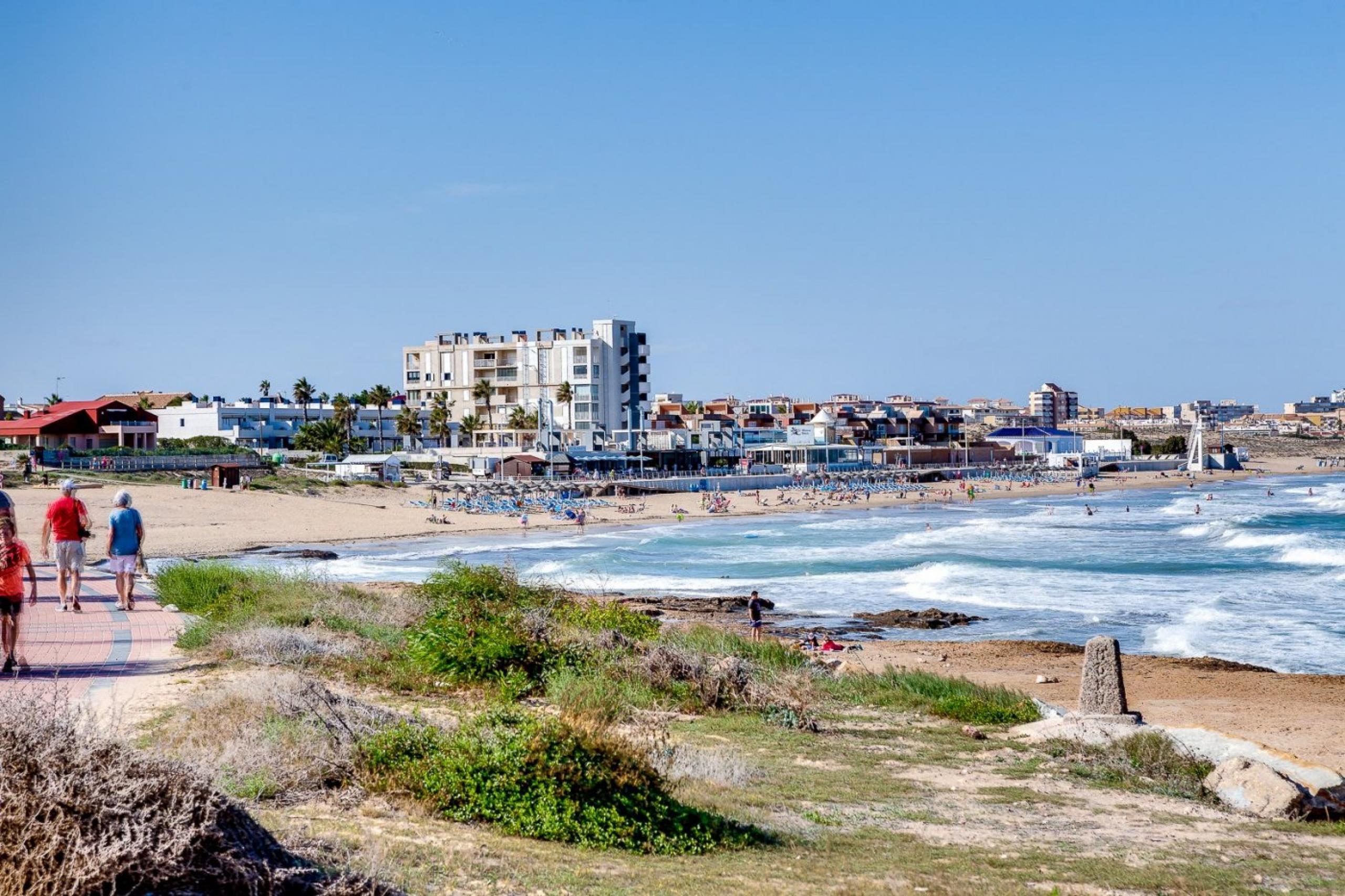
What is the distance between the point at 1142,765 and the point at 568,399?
90.6m

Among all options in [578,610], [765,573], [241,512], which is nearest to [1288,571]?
[765,573]

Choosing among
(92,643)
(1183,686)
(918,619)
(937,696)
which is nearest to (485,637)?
(92,643)

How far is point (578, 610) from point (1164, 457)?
12517cm

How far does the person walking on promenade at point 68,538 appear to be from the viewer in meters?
13.8

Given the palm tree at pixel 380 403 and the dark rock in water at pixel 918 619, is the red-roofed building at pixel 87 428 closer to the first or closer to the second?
the palm tree at pixel 380 403

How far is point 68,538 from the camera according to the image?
45.5 feet

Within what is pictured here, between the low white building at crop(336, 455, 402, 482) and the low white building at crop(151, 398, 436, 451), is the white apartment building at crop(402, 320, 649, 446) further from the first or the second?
the low white building at crop(336, 455, 402, 482)

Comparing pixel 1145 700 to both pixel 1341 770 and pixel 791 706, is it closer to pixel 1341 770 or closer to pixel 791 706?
pixel 1341 770

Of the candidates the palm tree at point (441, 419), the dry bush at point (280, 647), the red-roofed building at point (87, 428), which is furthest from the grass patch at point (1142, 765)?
the palm tree at point (441, 419)

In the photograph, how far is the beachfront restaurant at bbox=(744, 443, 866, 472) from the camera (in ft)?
334

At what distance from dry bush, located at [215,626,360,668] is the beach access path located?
529 millimetres

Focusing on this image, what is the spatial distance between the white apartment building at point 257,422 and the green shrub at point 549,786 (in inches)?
3319

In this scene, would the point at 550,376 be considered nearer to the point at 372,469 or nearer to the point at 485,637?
the point at 372,469

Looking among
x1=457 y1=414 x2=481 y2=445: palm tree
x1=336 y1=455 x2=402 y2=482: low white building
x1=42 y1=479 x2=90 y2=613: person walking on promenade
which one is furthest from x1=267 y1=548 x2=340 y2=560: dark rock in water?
x1=457 y1=414 x2=481 y2=445: palm tree
